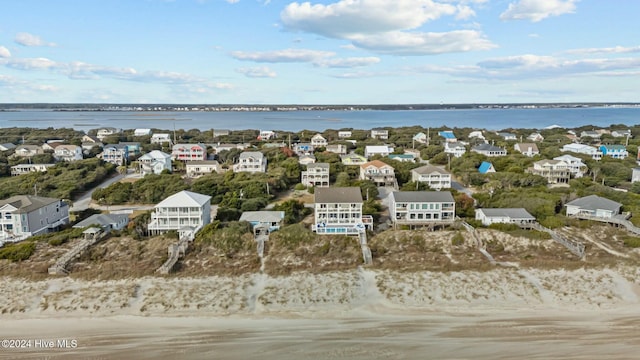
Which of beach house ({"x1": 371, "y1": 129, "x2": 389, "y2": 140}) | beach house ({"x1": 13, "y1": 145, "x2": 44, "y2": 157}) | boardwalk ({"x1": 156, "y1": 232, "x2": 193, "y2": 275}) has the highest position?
beach house ({"x1": 371, "y1": 129, "x2": 389, "y2": 140})

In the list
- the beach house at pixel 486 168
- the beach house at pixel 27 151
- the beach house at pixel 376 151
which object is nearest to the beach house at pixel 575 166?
the beach house at pixel 486 168

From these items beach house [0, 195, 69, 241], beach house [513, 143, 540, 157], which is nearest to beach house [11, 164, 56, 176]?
beach house [0, 195, 69, 241]

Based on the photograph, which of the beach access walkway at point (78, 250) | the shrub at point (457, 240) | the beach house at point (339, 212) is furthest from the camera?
the beach house at point (339, 212)

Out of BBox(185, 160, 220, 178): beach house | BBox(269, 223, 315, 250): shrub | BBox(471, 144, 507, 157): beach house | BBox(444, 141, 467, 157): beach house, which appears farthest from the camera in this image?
BBox(444, 141, 467, 157): beach house

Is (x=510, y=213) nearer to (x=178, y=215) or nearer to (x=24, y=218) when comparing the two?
(x=178, y=215)

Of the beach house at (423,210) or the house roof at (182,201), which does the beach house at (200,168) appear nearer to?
the house roof at (182,201)

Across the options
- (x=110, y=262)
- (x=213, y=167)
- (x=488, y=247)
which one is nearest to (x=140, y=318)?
(x=110, y=262)

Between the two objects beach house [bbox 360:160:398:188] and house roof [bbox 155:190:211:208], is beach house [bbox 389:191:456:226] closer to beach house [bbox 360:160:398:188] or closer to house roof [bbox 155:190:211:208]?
beach house [bbox 360:160:398:188]

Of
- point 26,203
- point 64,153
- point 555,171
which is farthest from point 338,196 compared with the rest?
point 64,153
